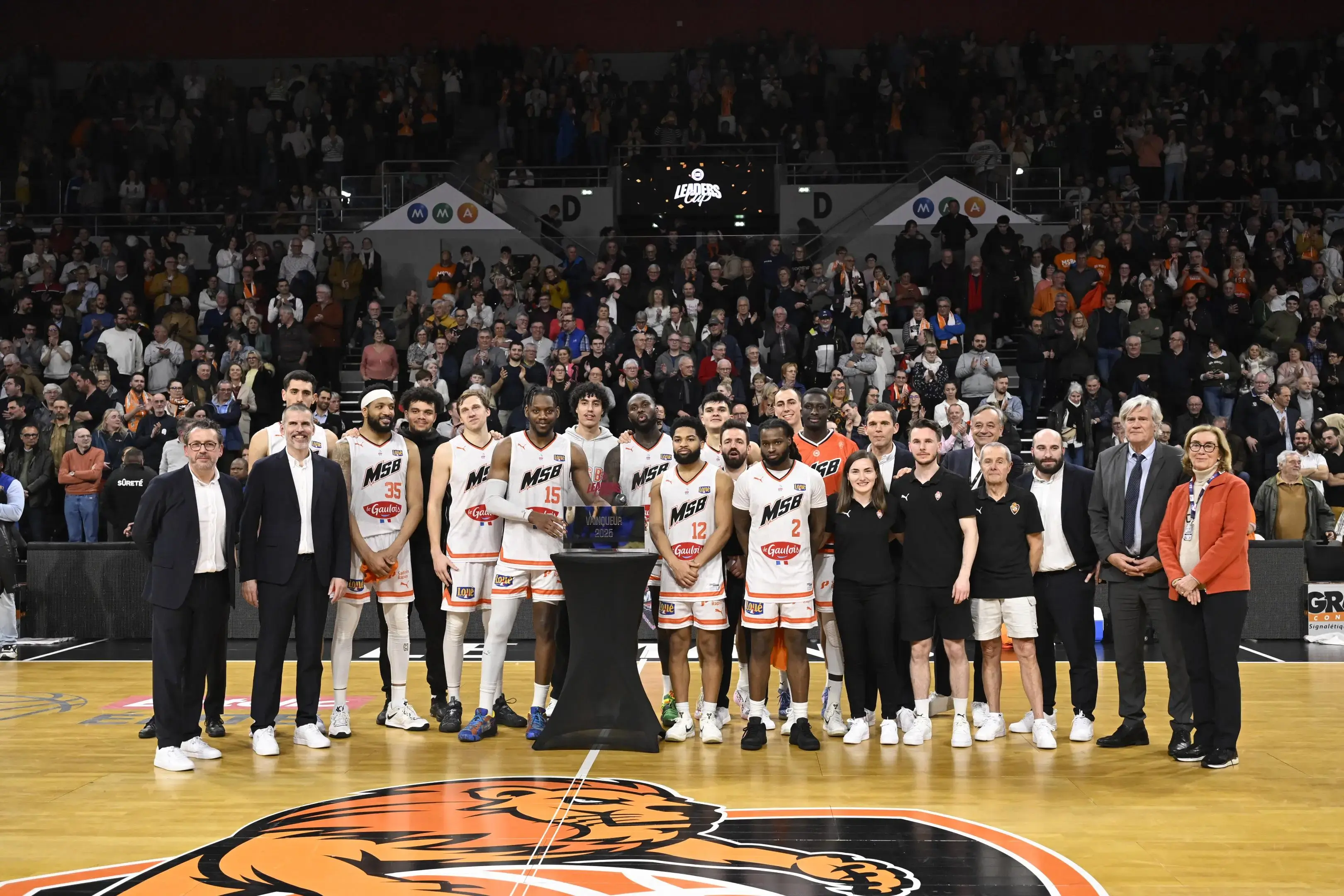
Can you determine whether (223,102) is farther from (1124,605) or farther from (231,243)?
(1124,605)

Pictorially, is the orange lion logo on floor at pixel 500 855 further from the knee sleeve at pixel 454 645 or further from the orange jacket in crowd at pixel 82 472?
the orange jacket in crowd at pixel 82 472

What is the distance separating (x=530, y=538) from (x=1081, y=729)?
3.44 meters

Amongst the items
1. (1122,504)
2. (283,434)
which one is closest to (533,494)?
(283,434)

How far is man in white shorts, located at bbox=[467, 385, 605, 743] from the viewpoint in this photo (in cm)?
734

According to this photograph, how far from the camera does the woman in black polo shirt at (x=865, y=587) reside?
7.10 m

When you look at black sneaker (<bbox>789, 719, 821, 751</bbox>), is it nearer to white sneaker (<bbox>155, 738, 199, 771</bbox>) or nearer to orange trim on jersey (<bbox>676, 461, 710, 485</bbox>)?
orange trim on jersey (<bbox>676, 461, 710, 485</bbox>)

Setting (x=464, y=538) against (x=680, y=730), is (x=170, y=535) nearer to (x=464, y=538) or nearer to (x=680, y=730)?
(x=464, y=538)

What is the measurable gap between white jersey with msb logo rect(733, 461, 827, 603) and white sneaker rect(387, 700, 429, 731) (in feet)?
7.35

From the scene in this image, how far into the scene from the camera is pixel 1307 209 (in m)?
19.6

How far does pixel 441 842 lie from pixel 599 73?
19.5 meters

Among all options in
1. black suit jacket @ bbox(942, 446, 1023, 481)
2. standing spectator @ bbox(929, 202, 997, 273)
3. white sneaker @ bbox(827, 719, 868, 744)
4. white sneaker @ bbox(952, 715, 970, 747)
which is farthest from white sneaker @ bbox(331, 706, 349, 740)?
standing spectator @ bbox(929, 202, 997, 273)

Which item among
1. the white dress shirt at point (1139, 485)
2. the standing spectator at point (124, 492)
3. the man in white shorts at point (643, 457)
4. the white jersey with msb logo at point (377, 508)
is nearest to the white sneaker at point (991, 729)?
the white dress shirt at point (1139, 485)

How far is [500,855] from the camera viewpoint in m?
5.14

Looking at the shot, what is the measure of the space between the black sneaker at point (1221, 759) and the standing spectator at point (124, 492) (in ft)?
32.6
